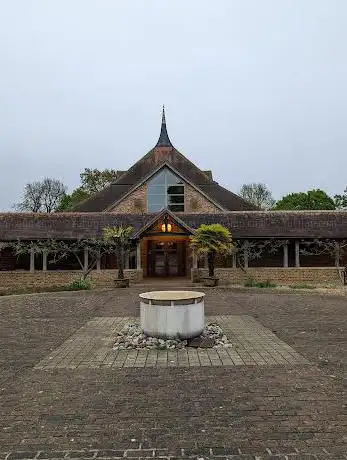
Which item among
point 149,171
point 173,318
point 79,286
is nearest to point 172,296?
point 173,318

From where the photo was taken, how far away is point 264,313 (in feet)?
37.6

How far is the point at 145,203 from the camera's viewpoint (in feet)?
83.9

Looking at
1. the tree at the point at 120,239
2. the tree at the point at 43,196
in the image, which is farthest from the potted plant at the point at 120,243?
the tree at the point at 43,196

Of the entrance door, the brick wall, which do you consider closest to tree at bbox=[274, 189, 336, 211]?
the brick wall

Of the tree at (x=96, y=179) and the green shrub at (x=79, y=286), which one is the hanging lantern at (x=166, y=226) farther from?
the tree at (x=96, y=179)

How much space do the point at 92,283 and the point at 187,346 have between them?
14.1m

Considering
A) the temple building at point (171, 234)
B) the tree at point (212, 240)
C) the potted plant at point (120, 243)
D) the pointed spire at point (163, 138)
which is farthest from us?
the pointed spire at point (163, 138)

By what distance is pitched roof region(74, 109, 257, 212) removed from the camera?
2791 cm

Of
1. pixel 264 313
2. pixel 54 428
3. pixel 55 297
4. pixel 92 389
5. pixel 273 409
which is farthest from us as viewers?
pixel 55 297

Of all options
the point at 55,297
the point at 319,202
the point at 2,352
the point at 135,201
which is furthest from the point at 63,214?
the point at 319,202

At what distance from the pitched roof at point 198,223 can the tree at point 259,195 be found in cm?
3329

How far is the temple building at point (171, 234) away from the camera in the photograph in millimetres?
21688

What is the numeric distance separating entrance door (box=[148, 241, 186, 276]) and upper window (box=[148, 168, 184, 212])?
8.70 feet

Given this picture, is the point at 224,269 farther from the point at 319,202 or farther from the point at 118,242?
the point at 319,202
